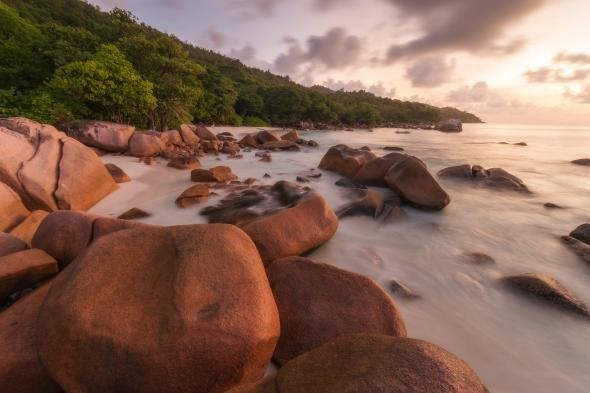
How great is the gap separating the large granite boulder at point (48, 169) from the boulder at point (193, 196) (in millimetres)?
1693

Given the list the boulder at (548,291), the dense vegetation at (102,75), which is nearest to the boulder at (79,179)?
the boulder at (548,291)

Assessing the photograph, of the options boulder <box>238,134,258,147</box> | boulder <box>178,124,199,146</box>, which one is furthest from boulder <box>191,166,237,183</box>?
boulder <box>238,134,258,147</box>

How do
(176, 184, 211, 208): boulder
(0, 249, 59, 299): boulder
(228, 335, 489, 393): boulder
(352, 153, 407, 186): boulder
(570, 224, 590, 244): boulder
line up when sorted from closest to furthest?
(228, 335, 489, 393): boulder → (0, 249, 59, 299): boulder → (570, 224, 590, 244): boulder → (176, 184, 211, 208): boulder → (352, 153, 407, 186): boulder

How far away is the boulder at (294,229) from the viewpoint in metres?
3.52

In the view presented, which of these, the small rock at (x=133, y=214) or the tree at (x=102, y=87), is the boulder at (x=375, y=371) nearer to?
the small rock at (x=133, y=214)

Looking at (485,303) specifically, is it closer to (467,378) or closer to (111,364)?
(467,378)

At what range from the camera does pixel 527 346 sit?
9.33 ft

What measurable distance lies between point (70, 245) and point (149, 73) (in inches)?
778

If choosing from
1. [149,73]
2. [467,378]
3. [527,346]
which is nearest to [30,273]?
[467,378]

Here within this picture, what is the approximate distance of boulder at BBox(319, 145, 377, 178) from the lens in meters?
8.69

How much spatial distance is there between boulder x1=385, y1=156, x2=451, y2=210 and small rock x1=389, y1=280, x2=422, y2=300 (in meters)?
3.18

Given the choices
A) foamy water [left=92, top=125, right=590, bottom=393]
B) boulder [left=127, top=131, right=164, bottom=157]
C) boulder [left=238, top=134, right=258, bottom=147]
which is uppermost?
boulder [left=127, top=131, right=164, bottom=157]

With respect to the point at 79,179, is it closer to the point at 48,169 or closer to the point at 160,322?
the point at 48,169

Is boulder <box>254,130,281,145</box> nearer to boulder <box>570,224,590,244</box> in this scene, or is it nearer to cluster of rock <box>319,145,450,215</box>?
cluster of rock <box>319,145,450,215</box>
